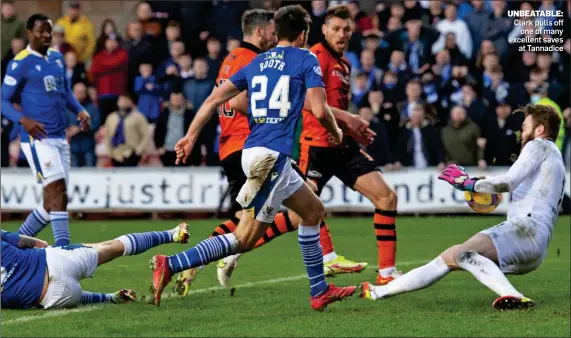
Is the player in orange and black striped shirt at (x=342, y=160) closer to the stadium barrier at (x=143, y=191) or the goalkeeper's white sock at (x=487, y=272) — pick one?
the goalkeeper's white sock at (x=487, y=272)

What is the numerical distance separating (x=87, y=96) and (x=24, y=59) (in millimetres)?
8196

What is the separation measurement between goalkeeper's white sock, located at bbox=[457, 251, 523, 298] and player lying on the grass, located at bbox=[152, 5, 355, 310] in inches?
46.6

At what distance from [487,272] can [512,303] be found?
10.9 inches

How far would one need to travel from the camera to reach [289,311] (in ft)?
27.6

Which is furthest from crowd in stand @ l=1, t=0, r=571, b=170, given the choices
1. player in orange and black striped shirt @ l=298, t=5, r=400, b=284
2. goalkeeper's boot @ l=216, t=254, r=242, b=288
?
goalkeeper's boot @ l=216, t=254, r=242, b=288

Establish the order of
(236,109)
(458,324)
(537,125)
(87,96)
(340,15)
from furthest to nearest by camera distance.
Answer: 1. (87,96)
2. (340,15)
3. (236,109)
4. (537,125)
5. (458,324)

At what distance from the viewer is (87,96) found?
19719mm

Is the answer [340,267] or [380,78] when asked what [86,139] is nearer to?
[380,78]

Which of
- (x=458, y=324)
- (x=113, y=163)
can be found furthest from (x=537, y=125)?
(x=113, y=163)

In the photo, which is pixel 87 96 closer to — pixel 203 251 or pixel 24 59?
pixel 24 59

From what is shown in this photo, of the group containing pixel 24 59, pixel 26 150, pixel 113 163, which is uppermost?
pixel 24 59

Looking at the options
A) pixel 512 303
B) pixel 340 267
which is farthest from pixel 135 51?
pixel 512 303

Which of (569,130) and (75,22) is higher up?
(75,22)

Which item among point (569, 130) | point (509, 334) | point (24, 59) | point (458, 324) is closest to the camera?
point (509, 334)
